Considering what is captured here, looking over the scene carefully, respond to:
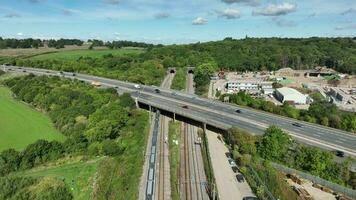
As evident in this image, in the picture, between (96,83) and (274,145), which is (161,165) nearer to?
(274,145)

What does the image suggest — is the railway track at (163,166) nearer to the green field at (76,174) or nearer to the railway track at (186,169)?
the railway track at (186,169)

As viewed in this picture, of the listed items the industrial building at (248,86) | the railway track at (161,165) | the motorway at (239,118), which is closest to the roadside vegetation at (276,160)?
the motorway at (239,118)

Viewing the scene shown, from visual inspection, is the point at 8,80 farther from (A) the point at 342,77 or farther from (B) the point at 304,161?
(A) the point at 342,77

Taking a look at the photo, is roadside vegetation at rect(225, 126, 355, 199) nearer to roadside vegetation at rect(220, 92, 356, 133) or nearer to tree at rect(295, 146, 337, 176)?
tree at rect(295, 146, 337, 176)

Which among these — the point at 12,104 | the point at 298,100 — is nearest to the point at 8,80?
the point at 12,104

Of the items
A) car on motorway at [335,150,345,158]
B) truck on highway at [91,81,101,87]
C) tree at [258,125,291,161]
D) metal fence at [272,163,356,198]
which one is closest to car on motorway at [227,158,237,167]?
tree at [258,125,291,161]
